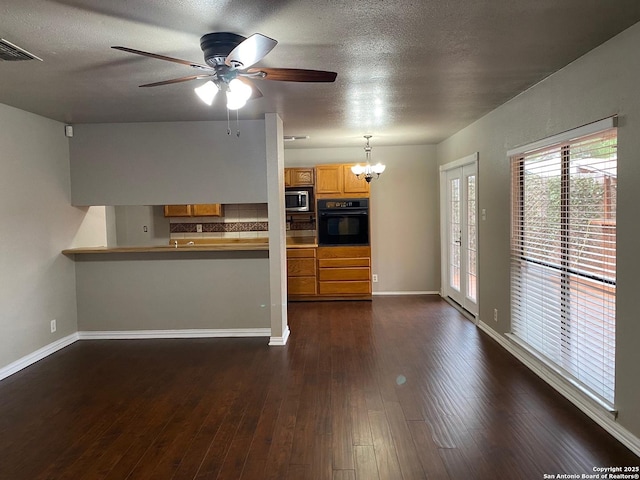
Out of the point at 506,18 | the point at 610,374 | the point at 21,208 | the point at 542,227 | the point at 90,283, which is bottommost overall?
the point at 610,374

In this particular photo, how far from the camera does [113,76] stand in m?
3.04

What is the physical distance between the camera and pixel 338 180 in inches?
261

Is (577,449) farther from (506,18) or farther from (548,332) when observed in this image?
(506,18)

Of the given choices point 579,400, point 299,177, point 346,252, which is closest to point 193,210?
point 299,177

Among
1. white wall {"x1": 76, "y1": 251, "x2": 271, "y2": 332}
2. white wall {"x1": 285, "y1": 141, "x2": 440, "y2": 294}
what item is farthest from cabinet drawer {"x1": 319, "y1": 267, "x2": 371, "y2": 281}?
white wall {"x1": 76, "y1": 251, "x2": 271, "y2": 332}

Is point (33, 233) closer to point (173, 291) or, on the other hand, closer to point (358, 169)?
point (173, 291)

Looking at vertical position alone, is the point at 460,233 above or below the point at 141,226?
below

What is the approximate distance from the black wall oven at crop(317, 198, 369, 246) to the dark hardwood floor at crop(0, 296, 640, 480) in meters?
2.27

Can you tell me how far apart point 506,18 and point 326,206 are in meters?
4.53

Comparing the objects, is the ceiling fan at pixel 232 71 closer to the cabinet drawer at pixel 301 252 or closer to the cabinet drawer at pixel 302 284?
the cabinet drawer at pixel 301 252

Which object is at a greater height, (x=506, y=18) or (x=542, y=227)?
(x=506, y=18)

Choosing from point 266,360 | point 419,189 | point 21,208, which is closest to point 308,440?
point 266,360

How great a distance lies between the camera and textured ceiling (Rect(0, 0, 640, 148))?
6.90 ft

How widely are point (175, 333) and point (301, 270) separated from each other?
2239mm
